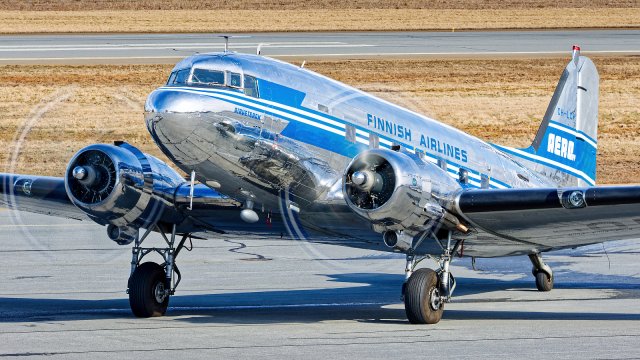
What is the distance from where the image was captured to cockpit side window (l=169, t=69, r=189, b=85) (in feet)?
56.6

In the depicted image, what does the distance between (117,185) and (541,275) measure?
30.0 feet

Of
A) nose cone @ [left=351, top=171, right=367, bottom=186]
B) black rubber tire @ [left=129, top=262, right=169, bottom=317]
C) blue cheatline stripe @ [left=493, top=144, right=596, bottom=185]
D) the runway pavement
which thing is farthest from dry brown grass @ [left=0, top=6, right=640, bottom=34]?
nose cone @ [left=351, top=171, right=367, bottom=186]

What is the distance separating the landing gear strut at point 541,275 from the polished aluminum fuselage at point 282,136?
3.81 meters

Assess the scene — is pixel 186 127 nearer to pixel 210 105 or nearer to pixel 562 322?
pixel 210 105

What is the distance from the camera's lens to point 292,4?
84438 mm

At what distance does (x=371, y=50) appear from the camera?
5941cm

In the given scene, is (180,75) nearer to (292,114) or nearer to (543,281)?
(292,114)

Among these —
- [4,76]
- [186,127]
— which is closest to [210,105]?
[186,127]

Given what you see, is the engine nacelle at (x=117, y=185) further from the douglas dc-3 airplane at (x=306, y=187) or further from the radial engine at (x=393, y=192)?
the radial engine at (x=393, y=192)

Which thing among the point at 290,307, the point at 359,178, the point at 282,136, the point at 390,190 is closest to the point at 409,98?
the point at 290,307

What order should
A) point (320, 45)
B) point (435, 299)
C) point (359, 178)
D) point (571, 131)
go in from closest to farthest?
point (359, 178), point (435, 299), point (571, 131), point (320, 45)

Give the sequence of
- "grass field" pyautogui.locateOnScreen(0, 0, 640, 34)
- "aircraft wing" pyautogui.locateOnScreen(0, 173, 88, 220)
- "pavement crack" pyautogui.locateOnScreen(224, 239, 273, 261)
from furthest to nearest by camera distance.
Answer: "grass field" pyautogui.locateOnScreen(0, 0, 640, 34) → "pavement crack" pyautogui.locateOnScreen(224, 239, 273, 261) → "aircraft wing" pyautogui.locateOnScreen(0, 173, 88, 220)

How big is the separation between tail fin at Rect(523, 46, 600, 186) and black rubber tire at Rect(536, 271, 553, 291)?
6.22 feet

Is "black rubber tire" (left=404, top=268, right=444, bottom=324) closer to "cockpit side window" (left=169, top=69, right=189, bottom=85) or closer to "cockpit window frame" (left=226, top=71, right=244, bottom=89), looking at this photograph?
"cockpit window frame" (left=226, top=71, right=244, bottom=89)
